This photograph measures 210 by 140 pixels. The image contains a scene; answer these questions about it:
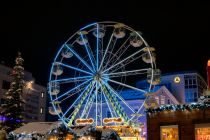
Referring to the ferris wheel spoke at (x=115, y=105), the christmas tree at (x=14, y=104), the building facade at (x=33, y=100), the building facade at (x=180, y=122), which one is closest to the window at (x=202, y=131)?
the building facade at (x=180, y=122)

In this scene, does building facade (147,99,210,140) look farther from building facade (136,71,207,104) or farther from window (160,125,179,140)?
building facade (136,71,207,104)

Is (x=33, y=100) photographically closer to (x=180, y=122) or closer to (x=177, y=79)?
(x=177, y=79)

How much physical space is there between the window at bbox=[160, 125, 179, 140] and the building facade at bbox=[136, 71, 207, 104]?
3305cm

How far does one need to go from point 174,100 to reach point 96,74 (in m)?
→ 25.6

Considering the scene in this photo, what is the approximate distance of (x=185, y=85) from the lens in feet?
192

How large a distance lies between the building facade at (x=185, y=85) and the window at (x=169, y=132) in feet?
108

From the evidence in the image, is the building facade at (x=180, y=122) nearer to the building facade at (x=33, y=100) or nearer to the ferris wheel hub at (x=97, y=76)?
the ferris wheel hub at (x=97, y=76)

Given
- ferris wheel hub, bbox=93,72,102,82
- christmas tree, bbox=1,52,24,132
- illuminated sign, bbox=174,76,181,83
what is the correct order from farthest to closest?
illuminated sign, bbox=174,76,181,83 → christmas tree, bbox=1,52,24,132 → ferris wheel hub, bbox=93,72,102,82

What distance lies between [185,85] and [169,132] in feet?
116

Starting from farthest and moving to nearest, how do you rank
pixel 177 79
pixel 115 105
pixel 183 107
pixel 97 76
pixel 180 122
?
pixel 177 79
pixel 97 76
pixel 115 105
pixel 180 122
pixel 183 107

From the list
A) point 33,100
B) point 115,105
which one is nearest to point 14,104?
point 115,105

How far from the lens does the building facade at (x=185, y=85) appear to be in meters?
57.7

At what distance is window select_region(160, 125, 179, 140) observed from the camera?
24031 millimetres

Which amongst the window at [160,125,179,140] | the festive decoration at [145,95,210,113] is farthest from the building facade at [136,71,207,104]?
the window at [160,125,179,140]
